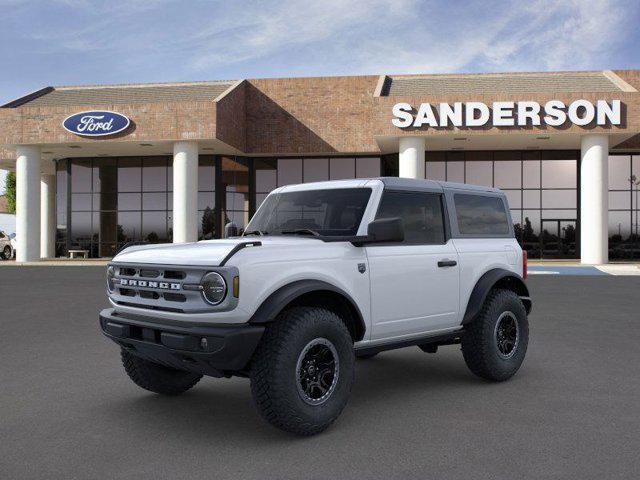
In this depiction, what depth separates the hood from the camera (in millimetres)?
4578

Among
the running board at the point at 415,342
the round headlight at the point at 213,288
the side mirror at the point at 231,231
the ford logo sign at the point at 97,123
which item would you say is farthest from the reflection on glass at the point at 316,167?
the round headlight at the point at 213,288

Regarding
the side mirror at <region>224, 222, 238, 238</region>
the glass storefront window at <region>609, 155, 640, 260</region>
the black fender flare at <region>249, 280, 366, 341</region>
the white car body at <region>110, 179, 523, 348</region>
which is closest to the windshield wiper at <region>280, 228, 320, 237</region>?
the white car body at <region>110, 179, 523, 348</region>

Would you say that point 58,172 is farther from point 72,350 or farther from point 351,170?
point 72,350

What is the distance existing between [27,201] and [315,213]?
104 feet

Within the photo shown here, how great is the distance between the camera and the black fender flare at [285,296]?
Result: 14.7ft

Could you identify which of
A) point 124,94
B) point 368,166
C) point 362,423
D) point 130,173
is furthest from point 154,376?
point 130,173

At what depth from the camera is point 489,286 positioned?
20.6 feet

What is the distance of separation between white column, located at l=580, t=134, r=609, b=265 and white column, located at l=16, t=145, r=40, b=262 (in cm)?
2806

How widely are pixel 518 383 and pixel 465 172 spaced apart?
30.6 metres

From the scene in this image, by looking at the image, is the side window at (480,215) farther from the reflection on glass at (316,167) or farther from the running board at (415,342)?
the reflection on glass at (316,167)

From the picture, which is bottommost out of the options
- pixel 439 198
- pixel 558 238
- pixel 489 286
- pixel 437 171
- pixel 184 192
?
pixel 489 286

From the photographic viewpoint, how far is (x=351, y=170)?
37000mm

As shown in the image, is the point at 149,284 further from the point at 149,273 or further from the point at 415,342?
the point at 415,342

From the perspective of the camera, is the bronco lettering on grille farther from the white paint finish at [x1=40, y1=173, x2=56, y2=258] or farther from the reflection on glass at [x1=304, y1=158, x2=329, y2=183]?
the white paint finish at [x1=40, y1=173, x2=56, y2=258]
